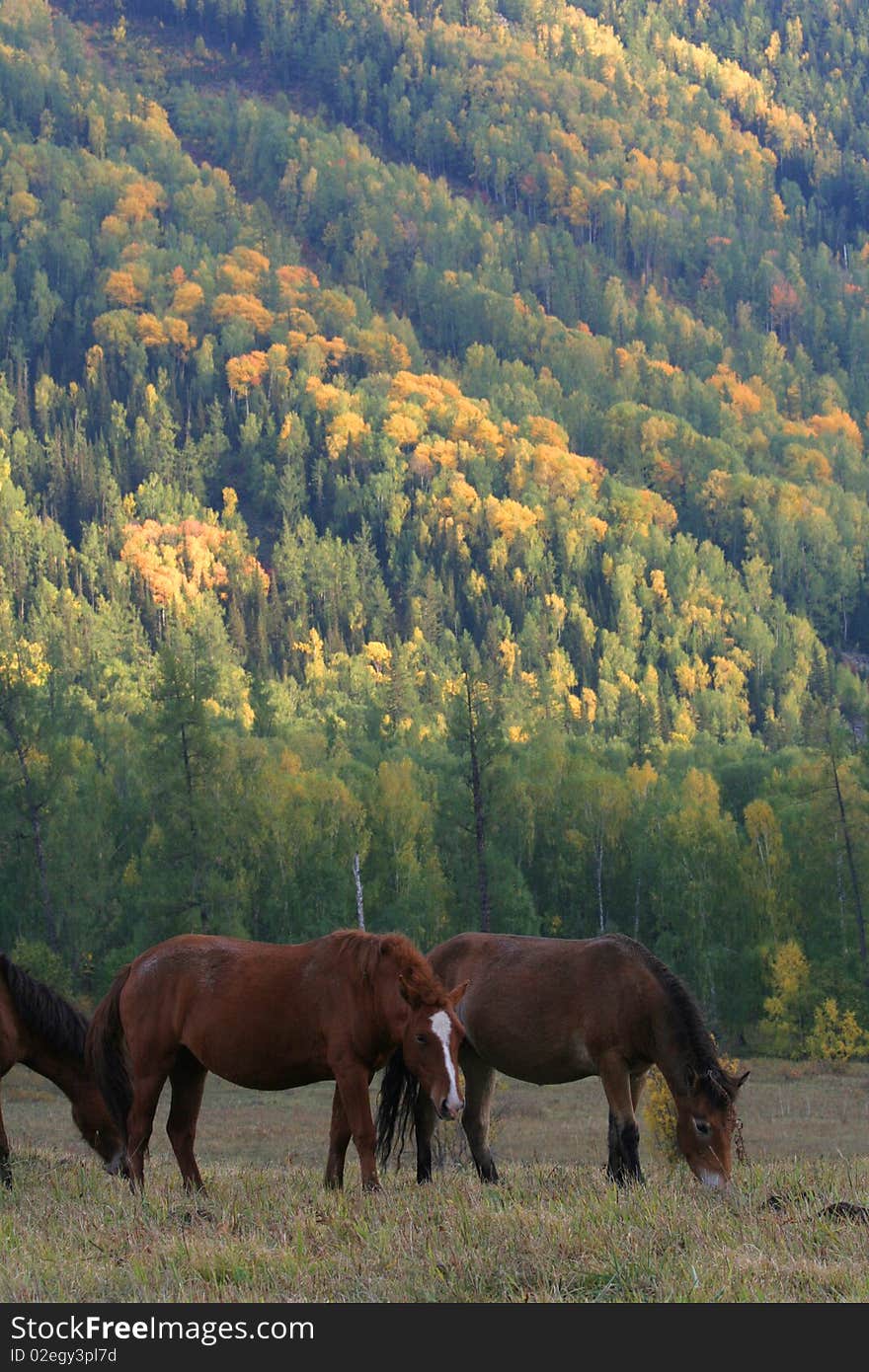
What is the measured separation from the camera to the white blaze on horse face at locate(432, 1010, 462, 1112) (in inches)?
497

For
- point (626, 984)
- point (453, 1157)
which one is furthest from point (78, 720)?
point (626, 984)

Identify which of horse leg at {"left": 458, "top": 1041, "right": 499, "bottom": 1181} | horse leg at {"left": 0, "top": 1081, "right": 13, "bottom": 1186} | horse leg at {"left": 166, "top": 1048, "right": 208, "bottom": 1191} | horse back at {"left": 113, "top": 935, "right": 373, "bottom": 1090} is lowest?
horse leg at {"left": 0, "top": 1081, "right": 13, "bottom": 1186}

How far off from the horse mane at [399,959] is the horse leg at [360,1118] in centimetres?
82

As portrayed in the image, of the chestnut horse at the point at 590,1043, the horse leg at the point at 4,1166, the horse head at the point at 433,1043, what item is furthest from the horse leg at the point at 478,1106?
the horse leg at the point at 4,1166

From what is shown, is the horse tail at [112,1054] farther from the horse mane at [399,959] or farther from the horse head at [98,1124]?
the horse mane at [399,959]

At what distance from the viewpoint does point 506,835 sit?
91750 millimetres

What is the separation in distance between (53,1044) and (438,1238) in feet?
19.5

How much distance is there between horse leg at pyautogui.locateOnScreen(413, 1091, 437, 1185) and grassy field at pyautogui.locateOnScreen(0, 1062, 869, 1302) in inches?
9.3

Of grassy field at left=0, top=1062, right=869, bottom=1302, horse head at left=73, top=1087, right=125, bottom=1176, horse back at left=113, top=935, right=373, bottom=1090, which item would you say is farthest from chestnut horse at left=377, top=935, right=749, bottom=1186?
horse head at left=73, top=1087, right=125, bottom=1176

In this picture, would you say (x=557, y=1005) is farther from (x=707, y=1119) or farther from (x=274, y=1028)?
(x=274, y=1028)

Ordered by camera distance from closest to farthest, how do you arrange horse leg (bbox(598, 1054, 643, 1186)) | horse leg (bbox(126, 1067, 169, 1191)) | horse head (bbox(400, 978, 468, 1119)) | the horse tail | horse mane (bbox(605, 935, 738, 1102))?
horse head (bbox(400, 978, 468, 1119)) < horse mane (bbox(605, 935, 738, 1102)) < horse leg (bbox(598, 1054, 643, 1186)) < horse leg (bbox(126, 1067, 169, 1191)) < the horse tail

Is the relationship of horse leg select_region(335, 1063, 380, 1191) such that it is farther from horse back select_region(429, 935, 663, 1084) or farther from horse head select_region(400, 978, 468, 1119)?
horse back select_region(429, 935, 663, 1084)

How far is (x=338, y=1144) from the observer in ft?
46.2
